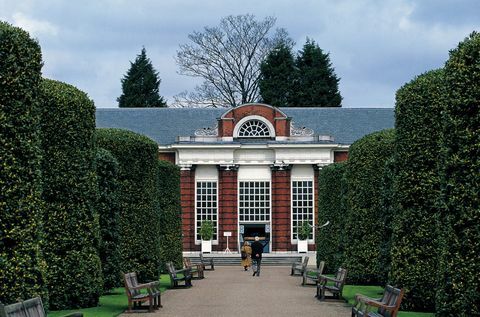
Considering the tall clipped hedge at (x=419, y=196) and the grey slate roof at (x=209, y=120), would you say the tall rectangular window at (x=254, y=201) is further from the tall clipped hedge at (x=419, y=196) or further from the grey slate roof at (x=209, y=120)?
the tall clipped hedge at (x=419, y=196)

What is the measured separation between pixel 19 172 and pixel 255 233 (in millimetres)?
39210

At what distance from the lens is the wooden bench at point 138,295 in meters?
17.1

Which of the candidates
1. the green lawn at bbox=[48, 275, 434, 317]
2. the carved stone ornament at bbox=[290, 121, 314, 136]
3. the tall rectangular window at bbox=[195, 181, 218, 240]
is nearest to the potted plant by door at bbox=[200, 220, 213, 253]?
the tall rectangular window at bbox=[195, 181, 218, 240]

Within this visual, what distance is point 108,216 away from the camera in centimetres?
2033

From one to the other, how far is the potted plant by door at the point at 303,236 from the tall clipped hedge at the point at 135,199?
25264 mm

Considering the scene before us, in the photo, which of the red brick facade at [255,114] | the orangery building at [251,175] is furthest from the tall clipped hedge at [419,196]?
the red brick facade at [255,114]

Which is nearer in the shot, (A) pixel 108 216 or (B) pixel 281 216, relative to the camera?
(A) pixel 108 216

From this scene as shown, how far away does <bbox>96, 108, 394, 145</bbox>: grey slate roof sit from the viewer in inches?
2106

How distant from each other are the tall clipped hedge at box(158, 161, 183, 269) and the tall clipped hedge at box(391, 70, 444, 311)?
45.8ft

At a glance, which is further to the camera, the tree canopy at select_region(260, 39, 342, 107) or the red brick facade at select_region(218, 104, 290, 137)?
the tree canopy at select_region(260, 39, 342, 107)

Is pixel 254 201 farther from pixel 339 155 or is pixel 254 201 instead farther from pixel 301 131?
pixel 339 155

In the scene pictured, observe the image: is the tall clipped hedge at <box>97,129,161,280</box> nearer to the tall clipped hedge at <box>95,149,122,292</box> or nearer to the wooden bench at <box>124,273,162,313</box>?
the tall clipped hedge at <box>95,149,122,292</box>

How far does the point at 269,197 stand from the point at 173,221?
1956 centimetres

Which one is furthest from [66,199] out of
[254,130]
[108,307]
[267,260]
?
[254,130]
